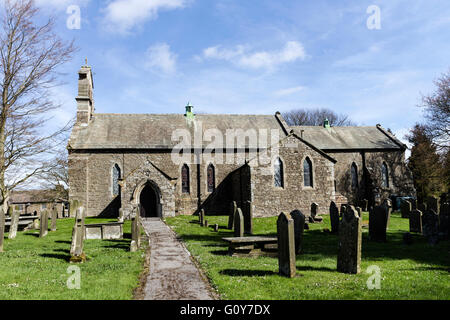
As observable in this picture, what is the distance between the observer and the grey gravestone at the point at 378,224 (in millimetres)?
12836

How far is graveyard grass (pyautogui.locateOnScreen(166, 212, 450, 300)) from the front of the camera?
20.4ft

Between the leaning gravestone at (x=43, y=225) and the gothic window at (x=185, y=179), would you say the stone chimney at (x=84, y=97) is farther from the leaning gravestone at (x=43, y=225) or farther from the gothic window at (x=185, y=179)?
the leaning gravestone at (x=43, y=225)

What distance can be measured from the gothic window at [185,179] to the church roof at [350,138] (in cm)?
1136

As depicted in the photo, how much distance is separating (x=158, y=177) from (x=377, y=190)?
2038 centimetres

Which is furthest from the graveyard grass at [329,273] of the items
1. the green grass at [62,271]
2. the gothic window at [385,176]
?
the gothic window at [385,176]

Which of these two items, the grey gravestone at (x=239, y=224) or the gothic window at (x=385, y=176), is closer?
the grey gravestone at (x=239, y=224)

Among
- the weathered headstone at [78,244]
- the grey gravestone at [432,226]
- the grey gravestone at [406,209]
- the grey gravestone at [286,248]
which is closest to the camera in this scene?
the grey gravestone at [286,248]

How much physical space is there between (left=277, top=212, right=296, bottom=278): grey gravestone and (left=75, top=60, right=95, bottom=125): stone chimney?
79.6ft

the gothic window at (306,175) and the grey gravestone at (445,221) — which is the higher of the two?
the gothic window at (306,175)

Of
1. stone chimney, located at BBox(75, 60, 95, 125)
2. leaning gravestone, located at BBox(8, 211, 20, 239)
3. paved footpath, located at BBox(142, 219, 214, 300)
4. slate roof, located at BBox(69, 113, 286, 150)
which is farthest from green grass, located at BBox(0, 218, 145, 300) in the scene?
stone chimney, located at BBox(75, 60, 95, 125)

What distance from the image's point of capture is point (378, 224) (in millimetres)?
12977

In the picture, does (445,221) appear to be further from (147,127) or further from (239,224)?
(147,127)

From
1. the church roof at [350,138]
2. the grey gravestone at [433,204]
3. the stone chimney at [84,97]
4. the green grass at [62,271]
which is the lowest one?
the green grass at [62,271]

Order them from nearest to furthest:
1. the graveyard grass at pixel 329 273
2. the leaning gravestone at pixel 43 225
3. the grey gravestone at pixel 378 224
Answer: the graveyard grass at pixel 329 273
the grey gravestone at pixel 378 224
the leaning gravestone at pixel 43 225
